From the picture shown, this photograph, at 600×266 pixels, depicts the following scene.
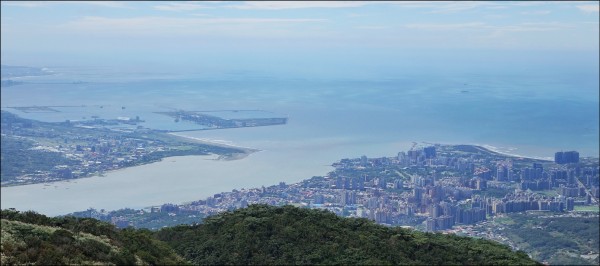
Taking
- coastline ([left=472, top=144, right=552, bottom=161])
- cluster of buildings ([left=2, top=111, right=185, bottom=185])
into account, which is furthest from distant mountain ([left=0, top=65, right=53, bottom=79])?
coastline ([left=472, top=144, right=552, bottom=161])

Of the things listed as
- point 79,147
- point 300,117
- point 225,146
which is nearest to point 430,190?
point 225,146

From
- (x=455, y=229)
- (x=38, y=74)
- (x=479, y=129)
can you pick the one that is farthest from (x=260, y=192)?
(x=38, y=74)

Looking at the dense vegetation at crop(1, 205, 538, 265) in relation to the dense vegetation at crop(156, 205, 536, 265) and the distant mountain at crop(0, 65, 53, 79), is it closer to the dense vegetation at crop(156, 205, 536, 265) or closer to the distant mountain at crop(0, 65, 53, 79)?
the dense vegetation at crop(156, 205, 536, 265)

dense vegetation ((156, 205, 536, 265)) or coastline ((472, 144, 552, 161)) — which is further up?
coastline ((472, 144, 552, 161))

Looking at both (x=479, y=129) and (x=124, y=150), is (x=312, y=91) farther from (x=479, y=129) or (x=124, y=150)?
(x=124, y=150)

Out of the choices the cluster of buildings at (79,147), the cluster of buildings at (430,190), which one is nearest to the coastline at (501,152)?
the cluster of buildings at (430,190)

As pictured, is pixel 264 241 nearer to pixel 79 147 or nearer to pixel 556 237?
pixel 556 237
